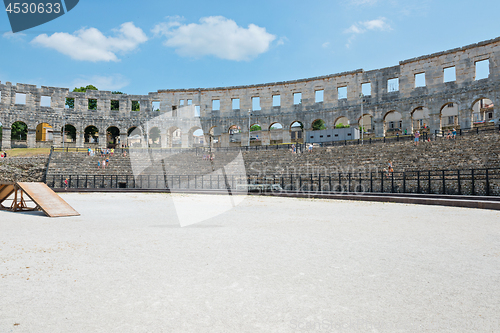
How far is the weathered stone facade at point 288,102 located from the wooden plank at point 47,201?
35331 mm

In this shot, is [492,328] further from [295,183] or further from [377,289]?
[295,183]

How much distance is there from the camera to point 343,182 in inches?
835

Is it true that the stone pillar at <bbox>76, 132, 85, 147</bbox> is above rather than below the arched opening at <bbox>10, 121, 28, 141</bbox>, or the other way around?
below

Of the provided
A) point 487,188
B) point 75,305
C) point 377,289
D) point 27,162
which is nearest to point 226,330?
point 75,305

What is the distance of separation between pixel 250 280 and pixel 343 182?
1802 cm

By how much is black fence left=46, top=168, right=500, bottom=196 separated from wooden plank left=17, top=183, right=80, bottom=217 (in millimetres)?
13506

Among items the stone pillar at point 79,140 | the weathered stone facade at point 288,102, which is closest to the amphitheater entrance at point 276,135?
the weathered stone facade at point 288,102

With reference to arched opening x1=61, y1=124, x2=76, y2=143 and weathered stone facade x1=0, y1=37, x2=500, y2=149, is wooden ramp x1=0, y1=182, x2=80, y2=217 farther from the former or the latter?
arched opening x1=61, y1=124, x2=76, y2=143

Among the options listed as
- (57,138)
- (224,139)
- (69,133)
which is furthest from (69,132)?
(224,139)

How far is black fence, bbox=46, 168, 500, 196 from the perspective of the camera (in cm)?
1611

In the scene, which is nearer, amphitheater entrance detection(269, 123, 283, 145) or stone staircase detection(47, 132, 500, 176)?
stone staircase detection(47, 132, 500, 176)

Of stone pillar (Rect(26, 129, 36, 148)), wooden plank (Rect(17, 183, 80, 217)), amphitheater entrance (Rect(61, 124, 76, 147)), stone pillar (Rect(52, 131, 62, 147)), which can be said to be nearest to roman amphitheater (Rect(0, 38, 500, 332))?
wooden plank (Rect(17, 183, 80, 217))

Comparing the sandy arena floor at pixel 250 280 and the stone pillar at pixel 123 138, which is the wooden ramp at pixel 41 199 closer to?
the sandy arena floor at pixel 250 280

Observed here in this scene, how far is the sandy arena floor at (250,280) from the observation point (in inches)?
130
